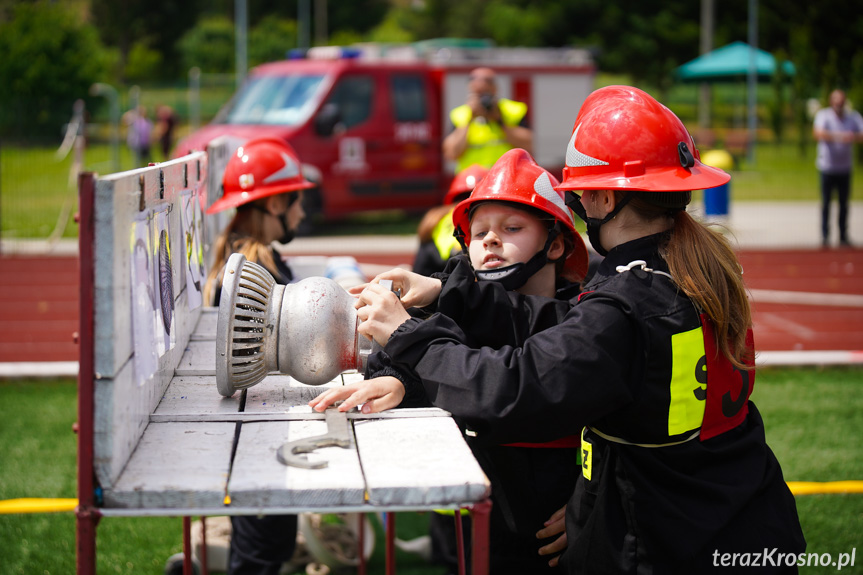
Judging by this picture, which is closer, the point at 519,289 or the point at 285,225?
the point at 519,289

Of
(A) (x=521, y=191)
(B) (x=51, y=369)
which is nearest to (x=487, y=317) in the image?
(A) (x=521, y=191)

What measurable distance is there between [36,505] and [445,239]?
2536mm

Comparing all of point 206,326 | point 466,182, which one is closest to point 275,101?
point 466,182

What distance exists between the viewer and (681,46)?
51.0m

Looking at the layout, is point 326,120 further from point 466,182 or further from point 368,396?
point 368,396

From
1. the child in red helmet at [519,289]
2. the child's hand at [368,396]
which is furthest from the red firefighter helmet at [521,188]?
the child's hand at [368,396]

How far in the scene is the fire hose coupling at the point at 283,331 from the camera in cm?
247

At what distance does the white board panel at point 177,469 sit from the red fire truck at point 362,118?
12.4 metres

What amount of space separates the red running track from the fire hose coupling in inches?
204

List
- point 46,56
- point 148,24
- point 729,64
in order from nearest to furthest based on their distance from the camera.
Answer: point 46,56 < point 729,64 < point 148,24

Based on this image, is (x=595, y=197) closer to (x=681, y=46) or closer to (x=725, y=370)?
(x=725, y=370)

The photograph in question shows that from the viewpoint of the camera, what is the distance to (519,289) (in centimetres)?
304

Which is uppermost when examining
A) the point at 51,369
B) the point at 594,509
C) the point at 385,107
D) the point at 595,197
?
the point at 385,107

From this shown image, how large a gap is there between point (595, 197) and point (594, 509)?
0.82m
